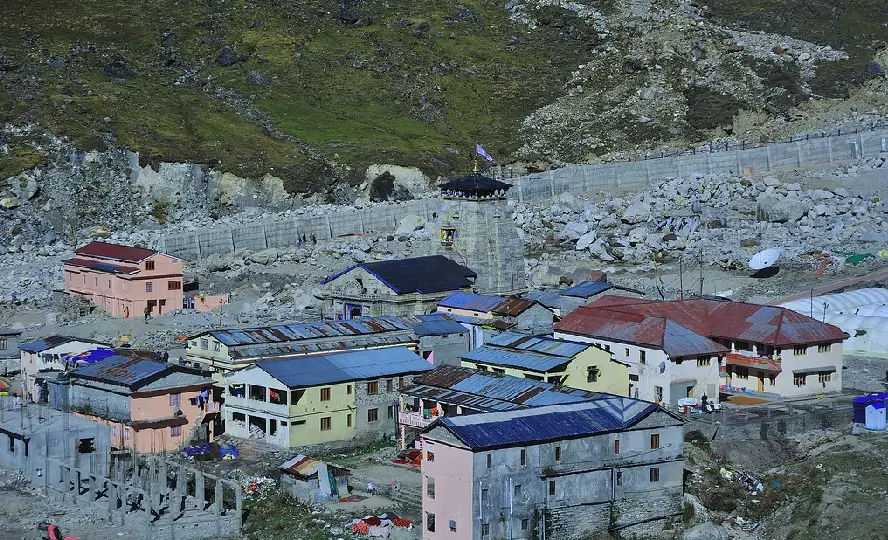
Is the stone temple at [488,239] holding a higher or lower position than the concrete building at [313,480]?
higher

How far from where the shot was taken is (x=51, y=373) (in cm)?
6581

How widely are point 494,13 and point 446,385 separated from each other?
90403 millimetres

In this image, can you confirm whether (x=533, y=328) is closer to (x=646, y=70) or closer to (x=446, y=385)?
(x=446, y=385)

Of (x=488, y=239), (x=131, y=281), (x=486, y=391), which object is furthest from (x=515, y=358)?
(x=131, y=281)

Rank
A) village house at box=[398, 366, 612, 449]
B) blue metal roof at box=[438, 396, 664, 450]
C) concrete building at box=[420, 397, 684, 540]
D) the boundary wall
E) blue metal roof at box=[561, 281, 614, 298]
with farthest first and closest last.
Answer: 1. the boundary wall
2. blue metal roof at box=[561, 281, 614, 298]
3. village house at box=[398, 366, 612, 449]
4. blue metal roof at box=[438, 396, 664, 450]
5. concrete building at box=[420, 397, 684, 540]

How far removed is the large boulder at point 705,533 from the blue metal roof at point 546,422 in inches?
134

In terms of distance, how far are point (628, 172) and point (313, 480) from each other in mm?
54657

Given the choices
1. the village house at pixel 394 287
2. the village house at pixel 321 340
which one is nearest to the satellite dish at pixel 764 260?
the village house at pixel 394 287

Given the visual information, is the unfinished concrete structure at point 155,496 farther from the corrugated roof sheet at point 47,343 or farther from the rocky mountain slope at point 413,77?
the rocky mountain slope at point 413,77

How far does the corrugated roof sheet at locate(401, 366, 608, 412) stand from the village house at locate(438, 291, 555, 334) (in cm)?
719

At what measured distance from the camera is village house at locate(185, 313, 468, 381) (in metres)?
62.9

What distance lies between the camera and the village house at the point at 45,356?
66.6 m

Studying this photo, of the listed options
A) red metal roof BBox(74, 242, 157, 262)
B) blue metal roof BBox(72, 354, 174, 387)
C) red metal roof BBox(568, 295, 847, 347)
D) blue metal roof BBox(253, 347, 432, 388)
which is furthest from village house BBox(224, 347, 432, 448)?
red metal roof BBox(74, 242, 157, 262)

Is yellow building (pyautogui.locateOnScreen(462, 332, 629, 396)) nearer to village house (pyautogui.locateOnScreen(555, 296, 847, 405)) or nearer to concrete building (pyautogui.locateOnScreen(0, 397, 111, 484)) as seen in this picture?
village house (pyautogui.locateOnScreen(555, 296, 847, 405))
